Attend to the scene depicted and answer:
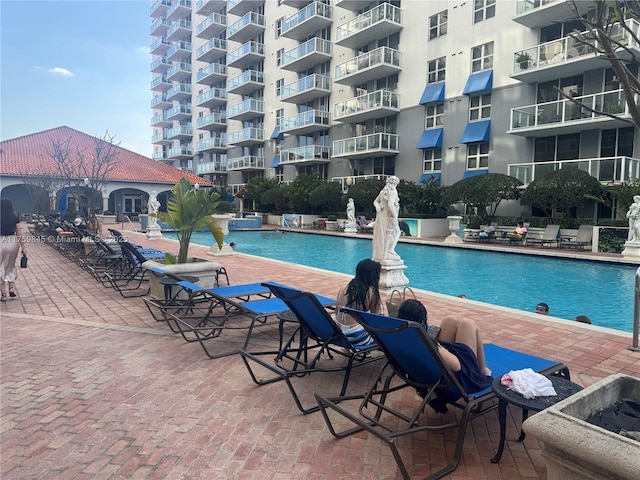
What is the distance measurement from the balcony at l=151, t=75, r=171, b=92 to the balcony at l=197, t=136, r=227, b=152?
17088 millimetres

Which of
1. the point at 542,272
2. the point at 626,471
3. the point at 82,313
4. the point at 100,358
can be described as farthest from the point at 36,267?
the point at 542,272

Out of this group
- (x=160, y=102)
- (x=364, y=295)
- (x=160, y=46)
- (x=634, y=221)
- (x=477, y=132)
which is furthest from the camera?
(x=160, y=102)

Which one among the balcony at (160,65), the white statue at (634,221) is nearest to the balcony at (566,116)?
the white statue at (634,221)

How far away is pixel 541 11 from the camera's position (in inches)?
802

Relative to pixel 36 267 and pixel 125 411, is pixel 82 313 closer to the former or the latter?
pixel 125 411

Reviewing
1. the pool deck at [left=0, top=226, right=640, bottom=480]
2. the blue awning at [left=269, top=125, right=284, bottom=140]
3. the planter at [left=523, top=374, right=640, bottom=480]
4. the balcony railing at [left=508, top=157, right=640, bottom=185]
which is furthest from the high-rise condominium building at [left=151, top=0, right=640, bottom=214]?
the planter at [left=523, top=374, right=640, bottom=480]

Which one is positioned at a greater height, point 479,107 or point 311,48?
point 311,48

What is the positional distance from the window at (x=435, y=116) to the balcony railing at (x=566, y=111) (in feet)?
18.5

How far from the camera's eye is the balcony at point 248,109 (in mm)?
42219

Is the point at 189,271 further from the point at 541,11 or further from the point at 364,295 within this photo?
the point at 541,11

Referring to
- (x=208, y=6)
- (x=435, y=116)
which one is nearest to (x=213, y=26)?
(x=208, y=6)

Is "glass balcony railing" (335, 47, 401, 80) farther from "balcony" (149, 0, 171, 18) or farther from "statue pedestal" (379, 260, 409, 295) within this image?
"balcony" (149, 0, 171, 18)

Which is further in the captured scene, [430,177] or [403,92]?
[403,92]

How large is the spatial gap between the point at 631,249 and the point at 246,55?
36558 mm
